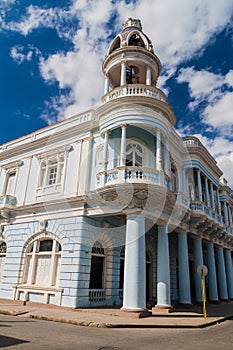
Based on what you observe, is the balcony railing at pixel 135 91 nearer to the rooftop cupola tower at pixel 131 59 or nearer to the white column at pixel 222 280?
the rooftop cupola tower at pixel 131 59

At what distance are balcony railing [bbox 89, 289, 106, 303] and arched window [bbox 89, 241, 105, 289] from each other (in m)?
0.34

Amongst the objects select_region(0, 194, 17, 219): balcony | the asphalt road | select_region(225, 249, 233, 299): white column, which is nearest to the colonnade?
the asphalt road

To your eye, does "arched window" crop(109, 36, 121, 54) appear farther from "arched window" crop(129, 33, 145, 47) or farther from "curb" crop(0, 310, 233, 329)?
"curb" crop(0, 310, 233, 329)

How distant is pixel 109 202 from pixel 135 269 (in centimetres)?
342

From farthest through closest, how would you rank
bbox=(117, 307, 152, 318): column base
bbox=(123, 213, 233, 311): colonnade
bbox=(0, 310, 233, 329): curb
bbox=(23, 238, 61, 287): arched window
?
bbox=(23, 238, 61, 287): arched window → bbox=(123, 213, 233, 311): colonnade → bbox=(117, 307, 152, 318): column base → bbox=(0, 310, 233, 329): curb

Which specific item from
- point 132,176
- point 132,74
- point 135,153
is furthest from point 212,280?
point 132,74

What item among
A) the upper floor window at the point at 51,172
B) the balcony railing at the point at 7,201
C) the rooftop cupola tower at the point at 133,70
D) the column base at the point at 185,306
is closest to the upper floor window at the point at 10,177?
the balcony railing at the point at 7,201

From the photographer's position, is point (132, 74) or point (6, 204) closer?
point (6, 204)

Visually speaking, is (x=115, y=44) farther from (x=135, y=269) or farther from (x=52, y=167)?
(x=135, y=269)

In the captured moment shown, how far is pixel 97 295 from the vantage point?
1402cm

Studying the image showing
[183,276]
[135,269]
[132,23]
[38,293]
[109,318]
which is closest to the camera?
[109,318]

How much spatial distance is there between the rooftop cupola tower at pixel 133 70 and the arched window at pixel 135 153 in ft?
7.24

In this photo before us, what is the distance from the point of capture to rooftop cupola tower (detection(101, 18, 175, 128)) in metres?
15.1

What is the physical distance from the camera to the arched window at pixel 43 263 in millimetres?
14584
